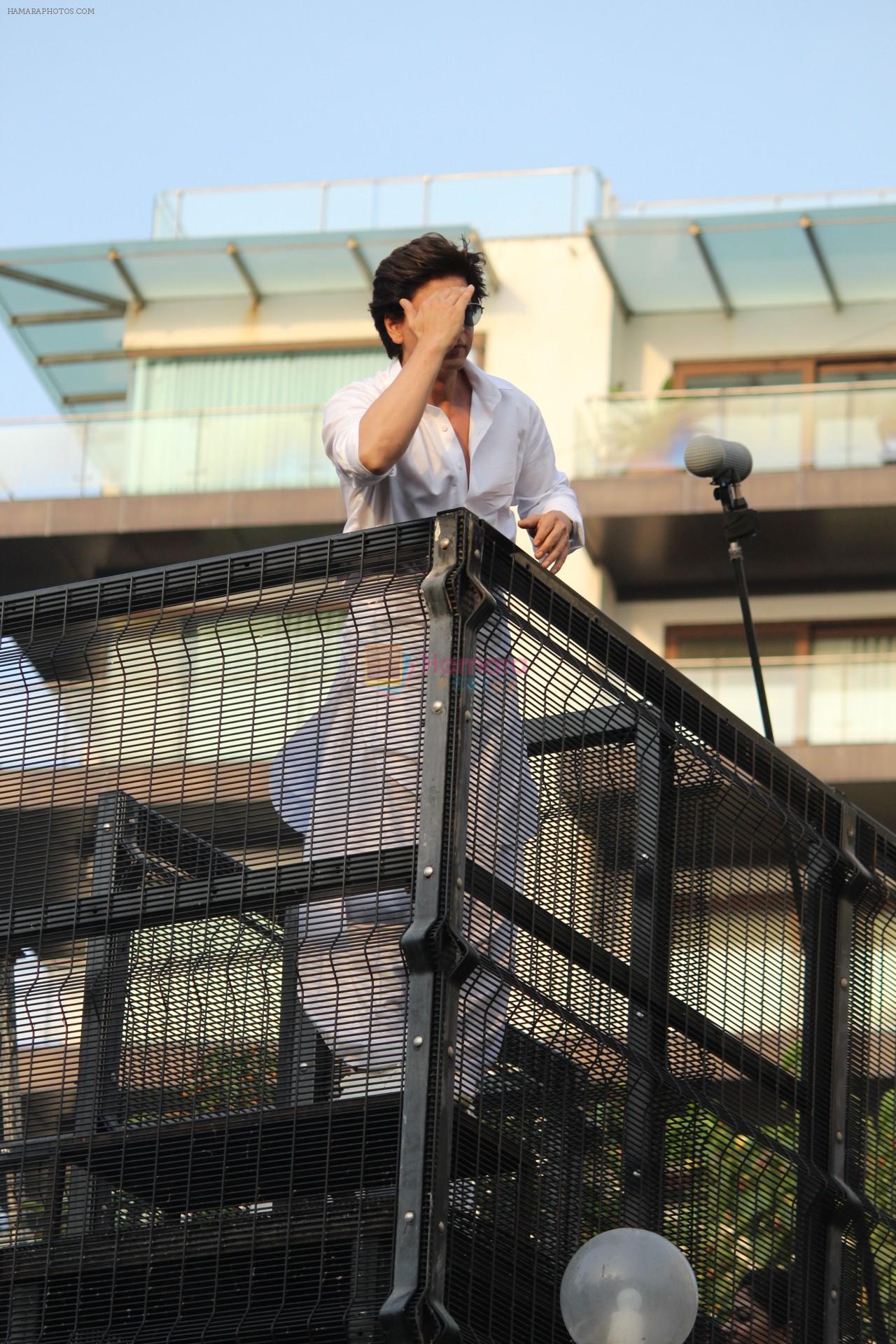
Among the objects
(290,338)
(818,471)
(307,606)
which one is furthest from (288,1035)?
(290,338)

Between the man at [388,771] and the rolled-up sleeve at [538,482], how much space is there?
0.36m

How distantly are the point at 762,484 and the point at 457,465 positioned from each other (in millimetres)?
22597

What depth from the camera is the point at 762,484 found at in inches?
1073

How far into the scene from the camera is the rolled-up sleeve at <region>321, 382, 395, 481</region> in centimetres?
477

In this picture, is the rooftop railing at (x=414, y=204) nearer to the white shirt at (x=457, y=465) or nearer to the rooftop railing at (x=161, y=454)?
the rooftop railing at (x=161, y=454)

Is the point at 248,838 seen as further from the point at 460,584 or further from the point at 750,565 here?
the point at 750,565

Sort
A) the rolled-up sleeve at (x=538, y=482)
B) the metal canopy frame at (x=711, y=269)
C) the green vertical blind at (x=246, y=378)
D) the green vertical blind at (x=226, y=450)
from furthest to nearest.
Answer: the green vertical blind at (x=246, y=378), the green vertical blind at (x=226, y=450), the metal canopy frame at (x=711, y=269), the rolled-up sleeve at (x=538, y=482)

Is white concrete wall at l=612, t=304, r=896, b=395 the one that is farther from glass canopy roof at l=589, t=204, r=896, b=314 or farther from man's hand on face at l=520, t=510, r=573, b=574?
man's hand on face at l=520, t=510, r=573, b=574

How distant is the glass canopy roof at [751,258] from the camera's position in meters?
27.8

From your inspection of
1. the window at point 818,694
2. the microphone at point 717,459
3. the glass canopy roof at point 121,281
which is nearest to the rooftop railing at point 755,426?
the window at point 818,694

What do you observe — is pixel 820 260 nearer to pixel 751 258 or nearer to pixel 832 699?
pixel 751 258

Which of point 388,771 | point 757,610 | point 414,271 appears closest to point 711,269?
point 757,610

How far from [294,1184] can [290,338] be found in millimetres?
26928

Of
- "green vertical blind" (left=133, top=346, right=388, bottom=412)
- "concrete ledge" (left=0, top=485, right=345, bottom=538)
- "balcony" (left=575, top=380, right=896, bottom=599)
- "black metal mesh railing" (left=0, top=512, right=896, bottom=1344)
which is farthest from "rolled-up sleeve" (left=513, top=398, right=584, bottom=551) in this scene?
"green vertical blind" (left=133, top=346, right=388, bottom=412)
